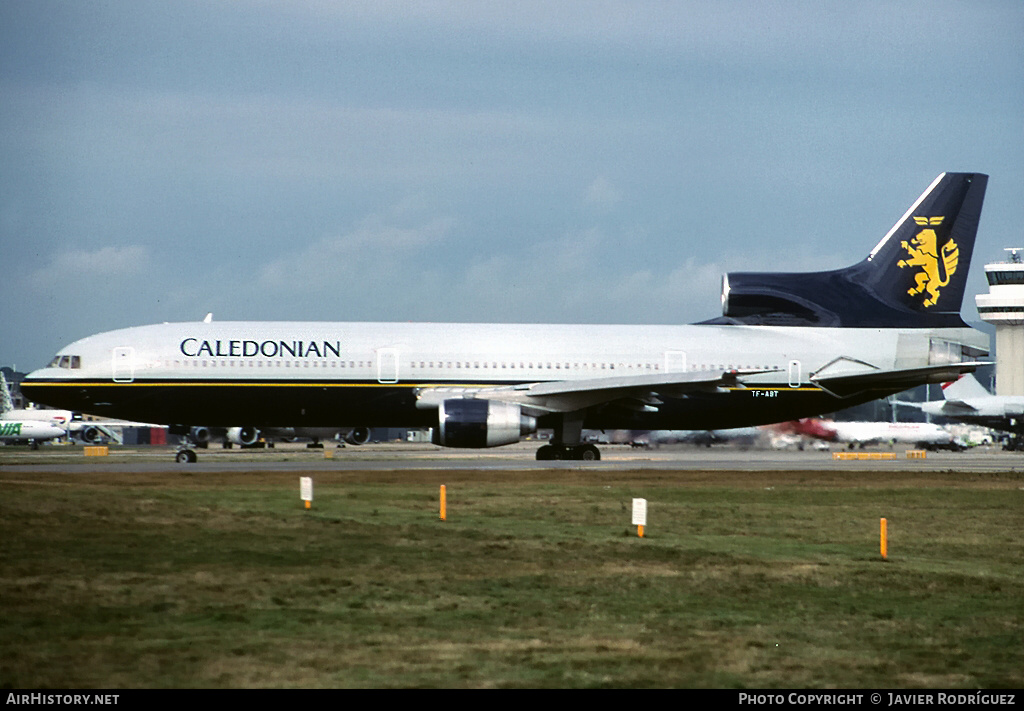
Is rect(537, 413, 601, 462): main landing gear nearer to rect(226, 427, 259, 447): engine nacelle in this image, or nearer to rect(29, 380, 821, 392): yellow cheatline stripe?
rect(29, 380, 821, 392): yellow cheatline stripe

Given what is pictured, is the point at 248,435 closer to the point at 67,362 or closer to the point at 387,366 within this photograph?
the point at 67,362

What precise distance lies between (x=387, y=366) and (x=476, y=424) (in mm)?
4524

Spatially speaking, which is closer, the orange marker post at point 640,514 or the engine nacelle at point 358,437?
the orange marker post at point 640,514

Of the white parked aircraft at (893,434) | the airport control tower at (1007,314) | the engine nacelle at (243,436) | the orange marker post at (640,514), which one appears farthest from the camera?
the airport control tower at (1007,314)

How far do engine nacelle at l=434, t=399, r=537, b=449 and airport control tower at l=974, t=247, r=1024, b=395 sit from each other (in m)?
110

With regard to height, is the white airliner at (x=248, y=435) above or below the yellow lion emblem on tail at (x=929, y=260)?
below

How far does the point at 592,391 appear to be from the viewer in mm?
42062

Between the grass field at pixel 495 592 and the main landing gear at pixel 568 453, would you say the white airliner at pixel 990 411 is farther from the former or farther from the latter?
the grass field at pixel 495 592

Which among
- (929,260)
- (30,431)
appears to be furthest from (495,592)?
(30,431)

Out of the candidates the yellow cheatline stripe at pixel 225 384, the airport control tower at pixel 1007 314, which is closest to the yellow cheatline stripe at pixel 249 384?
the yellow cheatline stripe at pixel 225 384

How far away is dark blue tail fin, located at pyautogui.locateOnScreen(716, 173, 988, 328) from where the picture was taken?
4747cm

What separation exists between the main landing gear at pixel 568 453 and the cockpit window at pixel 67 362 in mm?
16962

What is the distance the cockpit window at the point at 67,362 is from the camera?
4125 cm
